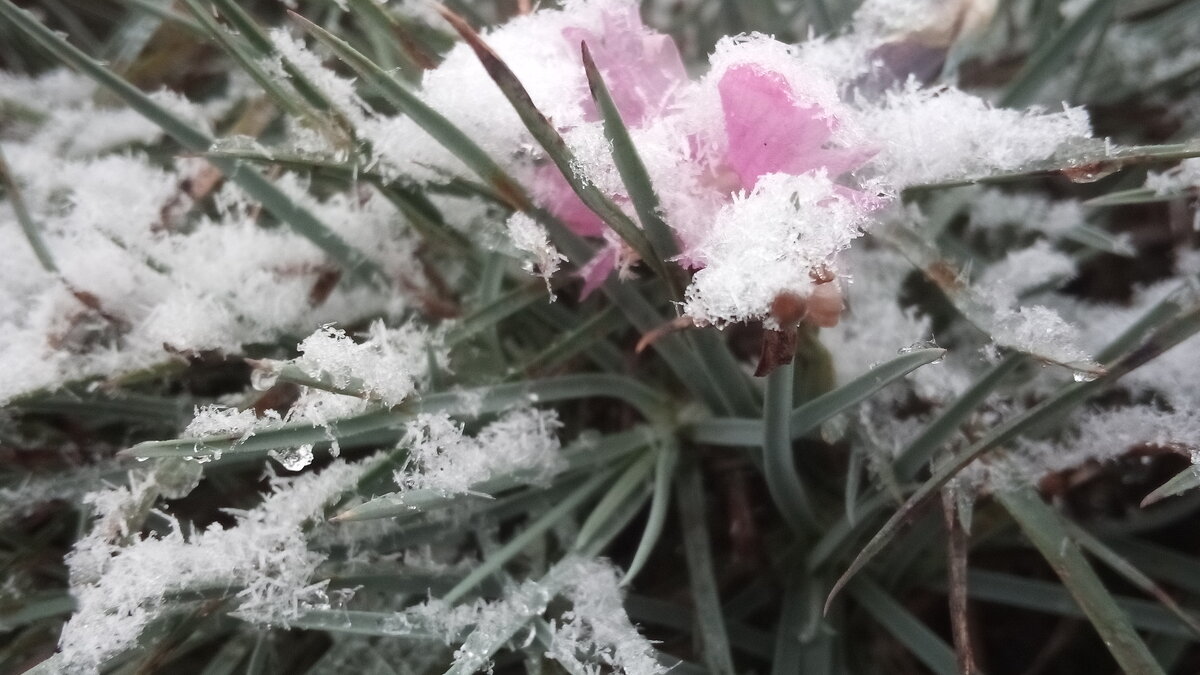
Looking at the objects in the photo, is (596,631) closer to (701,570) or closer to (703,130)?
(701,570)

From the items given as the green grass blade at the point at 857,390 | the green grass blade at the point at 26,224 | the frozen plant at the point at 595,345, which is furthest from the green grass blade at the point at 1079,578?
the green grass blade at the point at 26,224

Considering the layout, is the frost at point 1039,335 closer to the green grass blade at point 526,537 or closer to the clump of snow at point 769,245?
the clump of snow at point 769,245

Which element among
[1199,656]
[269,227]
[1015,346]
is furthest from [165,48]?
[1199,656]

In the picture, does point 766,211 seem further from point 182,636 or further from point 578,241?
point 182,636

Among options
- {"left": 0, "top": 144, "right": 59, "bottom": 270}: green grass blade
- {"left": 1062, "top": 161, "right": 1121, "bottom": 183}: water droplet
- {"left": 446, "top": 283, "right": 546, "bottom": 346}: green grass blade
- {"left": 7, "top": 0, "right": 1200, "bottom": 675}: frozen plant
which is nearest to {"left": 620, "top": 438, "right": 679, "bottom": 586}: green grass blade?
{"left": 7, "top": 0, "right": 1200, "bottom": 675}: frozen plant

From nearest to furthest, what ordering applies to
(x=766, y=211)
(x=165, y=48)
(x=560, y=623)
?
(x=766, y=211) → (x=560, y=623) → (x=165, y=48)

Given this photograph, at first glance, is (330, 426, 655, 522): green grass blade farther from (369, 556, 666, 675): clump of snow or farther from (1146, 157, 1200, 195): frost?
(1146, 157, 1200, 195): frost

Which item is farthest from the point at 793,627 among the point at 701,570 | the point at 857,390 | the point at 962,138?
the point at 962,138
